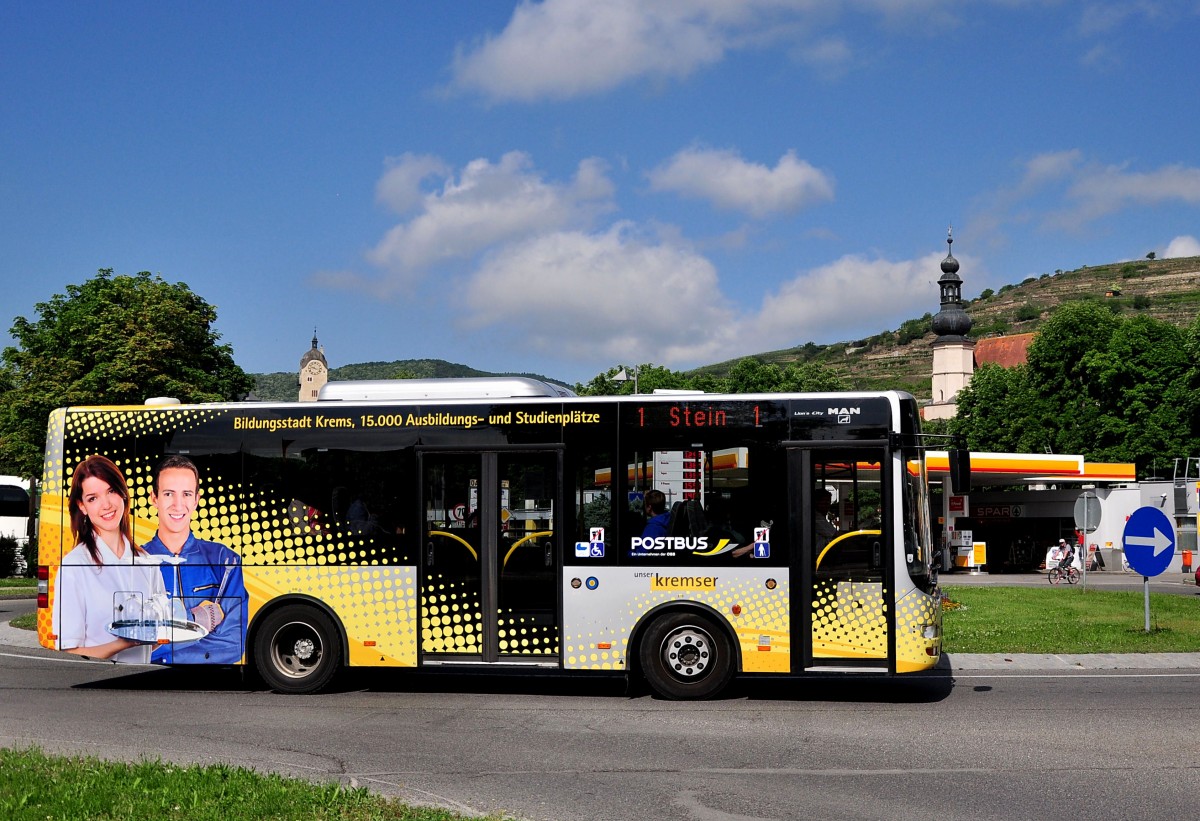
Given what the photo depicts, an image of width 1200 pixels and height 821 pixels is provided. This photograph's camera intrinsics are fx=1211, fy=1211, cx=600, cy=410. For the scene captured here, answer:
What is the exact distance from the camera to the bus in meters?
11.9

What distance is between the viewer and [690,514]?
12.2 meters

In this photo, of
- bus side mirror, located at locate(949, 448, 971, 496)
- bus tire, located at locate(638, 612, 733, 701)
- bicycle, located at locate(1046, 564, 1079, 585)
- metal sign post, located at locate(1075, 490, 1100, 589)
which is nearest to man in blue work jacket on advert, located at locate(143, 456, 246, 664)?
bus tire, located at locate(638, 612, 733, 701)

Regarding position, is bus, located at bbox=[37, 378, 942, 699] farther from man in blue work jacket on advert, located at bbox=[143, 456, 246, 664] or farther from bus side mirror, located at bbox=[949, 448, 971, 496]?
bus side mirror, located at bbox=[949, 448, 971, 496]

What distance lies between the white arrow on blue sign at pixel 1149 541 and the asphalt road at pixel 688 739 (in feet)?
11.6

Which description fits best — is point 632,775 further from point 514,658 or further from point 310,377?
point 310,377

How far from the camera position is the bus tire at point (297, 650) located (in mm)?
12797

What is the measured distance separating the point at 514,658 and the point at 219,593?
131 inches

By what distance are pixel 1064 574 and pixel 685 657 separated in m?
29.9

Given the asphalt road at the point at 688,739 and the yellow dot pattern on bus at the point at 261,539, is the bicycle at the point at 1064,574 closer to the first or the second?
the asphalt road at the point at 688,739

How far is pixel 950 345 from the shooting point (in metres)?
131

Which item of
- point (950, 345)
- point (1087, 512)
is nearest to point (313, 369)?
point (950, 345)

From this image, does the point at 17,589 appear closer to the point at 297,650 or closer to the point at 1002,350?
the point at 297,650

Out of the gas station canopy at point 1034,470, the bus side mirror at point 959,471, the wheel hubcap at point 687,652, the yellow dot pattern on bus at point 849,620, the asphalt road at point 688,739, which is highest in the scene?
the gas station canopy at point 1034,470

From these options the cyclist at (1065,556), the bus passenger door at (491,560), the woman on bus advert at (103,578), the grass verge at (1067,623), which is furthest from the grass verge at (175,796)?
the cyclist at (1065,556)
